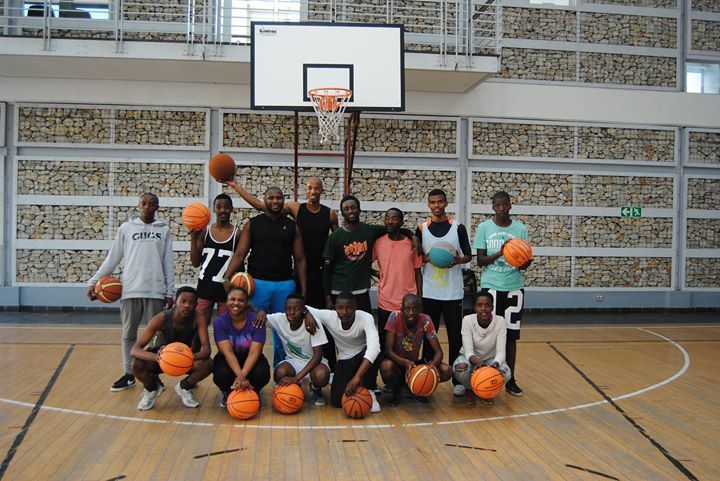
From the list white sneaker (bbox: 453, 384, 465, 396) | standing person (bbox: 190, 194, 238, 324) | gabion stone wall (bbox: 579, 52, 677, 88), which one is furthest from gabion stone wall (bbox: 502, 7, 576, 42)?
white sneaker (bbox: 453, 384, 465, 396)

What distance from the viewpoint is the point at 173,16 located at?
10492 mm

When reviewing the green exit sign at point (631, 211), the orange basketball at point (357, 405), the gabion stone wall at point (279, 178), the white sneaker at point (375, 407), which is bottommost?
the white sneaker at point (375, 407)

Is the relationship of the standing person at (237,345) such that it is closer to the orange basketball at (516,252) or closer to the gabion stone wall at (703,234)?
the orange basketball at (516,252)

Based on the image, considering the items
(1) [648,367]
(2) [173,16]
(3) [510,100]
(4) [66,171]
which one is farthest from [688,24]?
(4) [66,171]

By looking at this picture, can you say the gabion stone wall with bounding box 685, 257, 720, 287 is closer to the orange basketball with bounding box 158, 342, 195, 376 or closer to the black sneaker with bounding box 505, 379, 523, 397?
the black sneaker with bounding box 505, 379, 523, 397

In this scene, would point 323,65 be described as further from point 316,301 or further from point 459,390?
point 459,390

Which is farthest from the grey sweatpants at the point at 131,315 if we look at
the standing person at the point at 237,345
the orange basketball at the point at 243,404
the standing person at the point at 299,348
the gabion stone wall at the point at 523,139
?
the gabion stone wall at the point at 523,139

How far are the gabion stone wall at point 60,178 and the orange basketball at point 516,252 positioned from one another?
23.5 ft

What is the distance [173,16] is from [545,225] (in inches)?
270

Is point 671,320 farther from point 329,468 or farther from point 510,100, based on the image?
point 329,468

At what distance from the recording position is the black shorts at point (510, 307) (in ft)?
19.0

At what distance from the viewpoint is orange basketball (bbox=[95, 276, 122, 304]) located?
5750 millimetres

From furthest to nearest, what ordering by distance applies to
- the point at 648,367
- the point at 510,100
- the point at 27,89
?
the point at 510,100 < the point at 27,89 < the point at 648,367

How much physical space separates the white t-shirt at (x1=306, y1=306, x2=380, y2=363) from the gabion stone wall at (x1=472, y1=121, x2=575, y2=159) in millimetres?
6406
